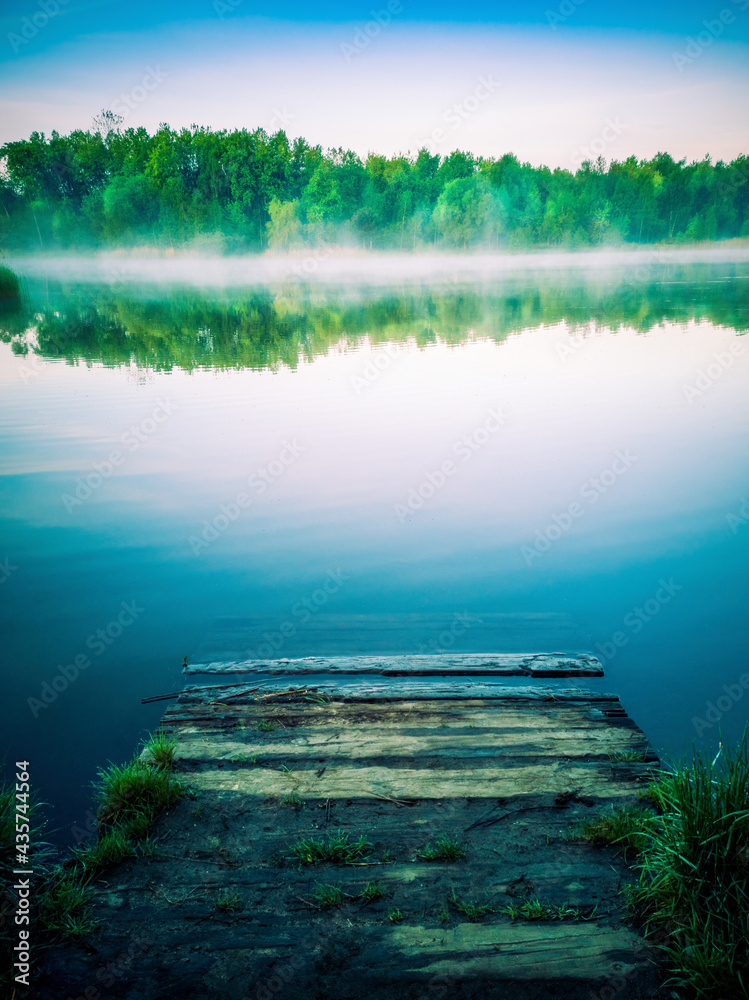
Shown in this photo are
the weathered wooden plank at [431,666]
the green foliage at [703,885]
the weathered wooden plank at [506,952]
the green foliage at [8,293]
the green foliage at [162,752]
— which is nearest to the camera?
the green foliage at [703,885]

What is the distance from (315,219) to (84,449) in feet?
273

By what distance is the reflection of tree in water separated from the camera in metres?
20.3

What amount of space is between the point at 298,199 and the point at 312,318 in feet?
242

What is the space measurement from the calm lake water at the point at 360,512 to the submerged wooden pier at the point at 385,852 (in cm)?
93

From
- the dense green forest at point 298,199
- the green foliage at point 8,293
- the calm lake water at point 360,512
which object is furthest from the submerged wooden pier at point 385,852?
the dense green forest at point 298,199

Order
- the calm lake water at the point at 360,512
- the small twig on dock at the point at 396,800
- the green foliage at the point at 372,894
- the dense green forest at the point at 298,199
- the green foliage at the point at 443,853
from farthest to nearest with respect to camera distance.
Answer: the dense green forest at the point at 298,199
the calm lake water at the point at 360,512
the small twig on dock at the point at 396,800
the green foliage at the point at 443,853
the green foliage at the point at 372,894

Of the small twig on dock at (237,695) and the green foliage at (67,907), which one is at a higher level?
the green foliage at (67,907)

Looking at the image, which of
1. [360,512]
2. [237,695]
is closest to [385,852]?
[237,695]

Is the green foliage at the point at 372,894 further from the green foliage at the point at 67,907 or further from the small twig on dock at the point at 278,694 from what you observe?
the small twig on dock at the point at 278,694

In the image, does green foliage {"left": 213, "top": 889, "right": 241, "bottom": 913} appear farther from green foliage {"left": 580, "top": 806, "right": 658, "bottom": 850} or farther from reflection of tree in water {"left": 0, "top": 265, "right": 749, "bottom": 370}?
reflection of tree in water {"left": 0, "top": 265, "right": 749, "bottom": 370}

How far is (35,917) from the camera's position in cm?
285

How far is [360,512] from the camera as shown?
8281 millimetres

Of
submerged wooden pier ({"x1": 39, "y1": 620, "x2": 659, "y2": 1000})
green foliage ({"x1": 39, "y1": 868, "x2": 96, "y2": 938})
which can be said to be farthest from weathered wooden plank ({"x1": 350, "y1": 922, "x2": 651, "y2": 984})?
green foliage ({"x1": 39, "y1": 868, "x2": 96, "y2": 938})

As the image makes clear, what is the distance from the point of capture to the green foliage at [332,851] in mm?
3115
